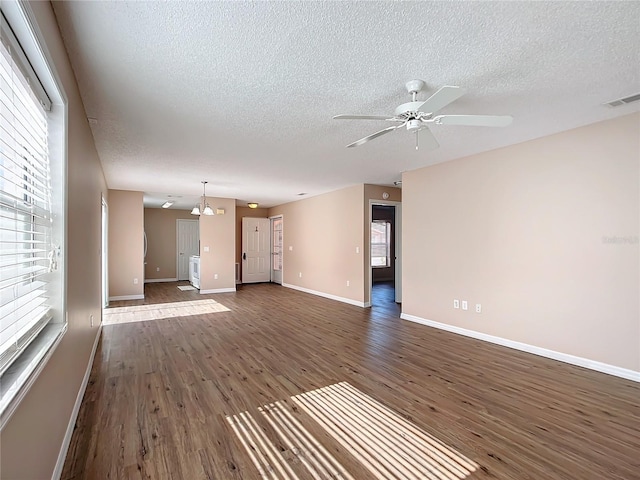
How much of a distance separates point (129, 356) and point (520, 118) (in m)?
4.80

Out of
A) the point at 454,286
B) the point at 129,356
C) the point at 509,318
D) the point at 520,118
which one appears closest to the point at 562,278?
the point at 509,318

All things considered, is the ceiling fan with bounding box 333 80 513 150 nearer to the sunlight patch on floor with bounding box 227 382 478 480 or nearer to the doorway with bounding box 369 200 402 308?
the sunlight patch on floor with bounding box 227 382 478 480

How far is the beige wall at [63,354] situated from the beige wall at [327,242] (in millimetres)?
4500

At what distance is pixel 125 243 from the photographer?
699 cm

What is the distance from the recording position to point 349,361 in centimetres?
343

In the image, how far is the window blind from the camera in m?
1.18

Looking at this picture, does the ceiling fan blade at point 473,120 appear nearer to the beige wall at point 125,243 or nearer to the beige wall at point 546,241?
the beige wall at point 546,241

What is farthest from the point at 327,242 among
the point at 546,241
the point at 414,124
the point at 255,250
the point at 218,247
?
the point at 414,124

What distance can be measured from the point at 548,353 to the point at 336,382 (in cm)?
248

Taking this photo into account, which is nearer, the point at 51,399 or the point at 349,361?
the point at 51,399

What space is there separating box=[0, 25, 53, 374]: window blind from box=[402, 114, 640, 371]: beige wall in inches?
171

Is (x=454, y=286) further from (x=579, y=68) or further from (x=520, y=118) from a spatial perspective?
(x=579, y=68)

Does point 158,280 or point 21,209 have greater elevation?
point 21,209

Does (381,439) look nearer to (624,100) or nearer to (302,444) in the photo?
(302,444)
